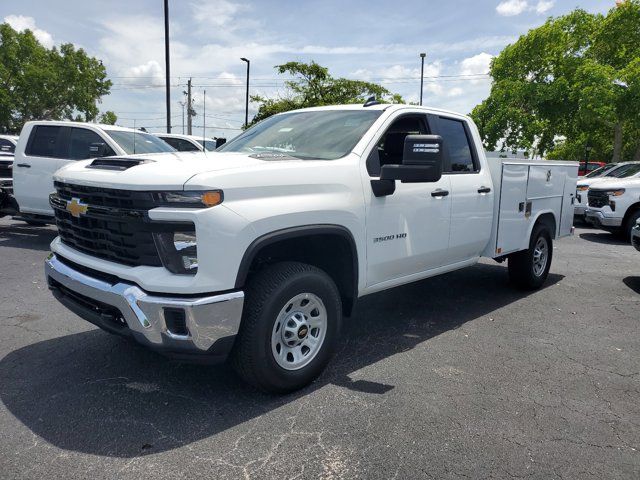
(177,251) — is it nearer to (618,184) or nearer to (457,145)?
(457,145)

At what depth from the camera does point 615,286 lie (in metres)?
6.58

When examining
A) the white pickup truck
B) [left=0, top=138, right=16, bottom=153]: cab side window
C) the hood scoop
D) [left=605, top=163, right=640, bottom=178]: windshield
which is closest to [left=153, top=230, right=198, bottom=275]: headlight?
the white pickup truck

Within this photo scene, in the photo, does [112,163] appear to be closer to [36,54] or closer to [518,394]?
[518,394]

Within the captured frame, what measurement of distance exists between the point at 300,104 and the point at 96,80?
905 inches

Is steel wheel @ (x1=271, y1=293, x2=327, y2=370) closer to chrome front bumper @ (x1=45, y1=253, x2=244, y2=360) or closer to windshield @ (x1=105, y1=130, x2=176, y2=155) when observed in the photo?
chrome front bumper @ (x1=45, y1=253, x2=244, y2=360)

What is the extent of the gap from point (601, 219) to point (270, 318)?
9.72m

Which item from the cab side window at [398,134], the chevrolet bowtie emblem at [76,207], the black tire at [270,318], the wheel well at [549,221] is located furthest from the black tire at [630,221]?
the chevrolet bowtie emblem at [76,207]

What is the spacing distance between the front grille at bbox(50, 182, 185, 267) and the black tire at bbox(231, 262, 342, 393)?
24.1 inches

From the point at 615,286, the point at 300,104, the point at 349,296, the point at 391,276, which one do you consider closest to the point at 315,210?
the point at 349,296

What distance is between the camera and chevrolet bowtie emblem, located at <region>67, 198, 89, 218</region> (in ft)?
10.4

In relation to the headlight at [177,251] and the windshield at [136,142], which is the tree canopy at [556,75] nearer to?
the windshield at [136,142]

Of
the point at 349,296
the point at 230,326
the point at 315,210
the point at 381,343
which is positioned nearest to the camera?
the point at 230,326

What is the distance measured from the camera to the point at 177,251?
2.79 meters

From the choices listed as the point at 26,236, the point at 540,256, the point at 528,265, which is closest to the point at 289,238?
the point at 528,265
